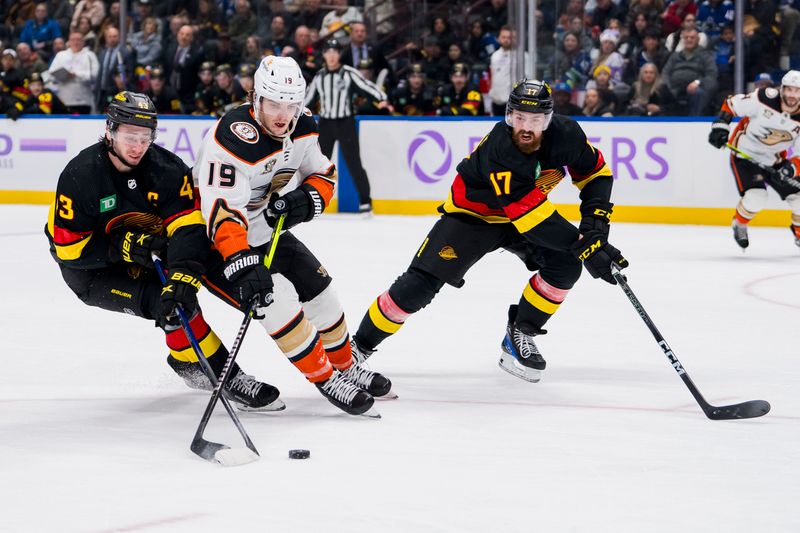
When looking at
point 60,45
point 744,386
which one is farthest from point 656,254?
point 60,45

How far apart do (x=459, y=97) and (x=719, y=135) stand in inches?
127

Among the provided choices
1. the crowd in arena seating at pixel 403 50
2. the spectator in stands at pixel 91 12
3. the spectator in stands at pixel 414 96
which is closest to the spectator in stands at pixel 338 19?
the crowd in arena seating at pixel 403 50

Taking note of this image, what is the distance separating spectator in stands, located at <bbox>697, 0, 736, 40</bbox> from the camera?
935cm

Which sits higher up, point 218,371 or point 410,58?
point 218,371

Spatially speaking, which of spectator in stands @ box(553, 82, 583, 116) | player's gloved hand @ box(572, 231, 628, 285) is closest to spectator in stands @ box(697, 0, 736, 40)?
spectator in stands @ box(553, 82, 583, 116)

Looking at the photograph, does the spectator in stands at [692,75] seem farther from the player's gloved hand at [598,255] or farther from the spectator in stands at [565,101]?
the player's gloved hand at [598,255]

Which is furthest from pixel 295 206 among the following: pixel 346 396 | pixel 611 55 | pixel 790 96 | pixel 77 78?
pixel 77 78

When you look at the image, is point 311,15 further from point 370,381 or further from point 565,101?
point 370,381

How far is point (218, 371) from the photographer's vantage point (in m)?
3.91

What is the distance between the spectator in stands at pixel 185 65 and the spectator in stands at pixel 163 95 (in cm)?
6

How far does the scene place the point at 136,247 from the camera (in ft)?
12.1

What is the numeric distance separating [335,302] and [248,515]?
4.34 feet

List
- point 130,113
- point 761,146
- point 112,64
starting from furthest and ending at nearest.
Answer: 1. point 112,64
2. point 761,146
3. point 130,113

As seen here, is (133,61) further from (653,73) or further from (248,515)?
(248,515)
